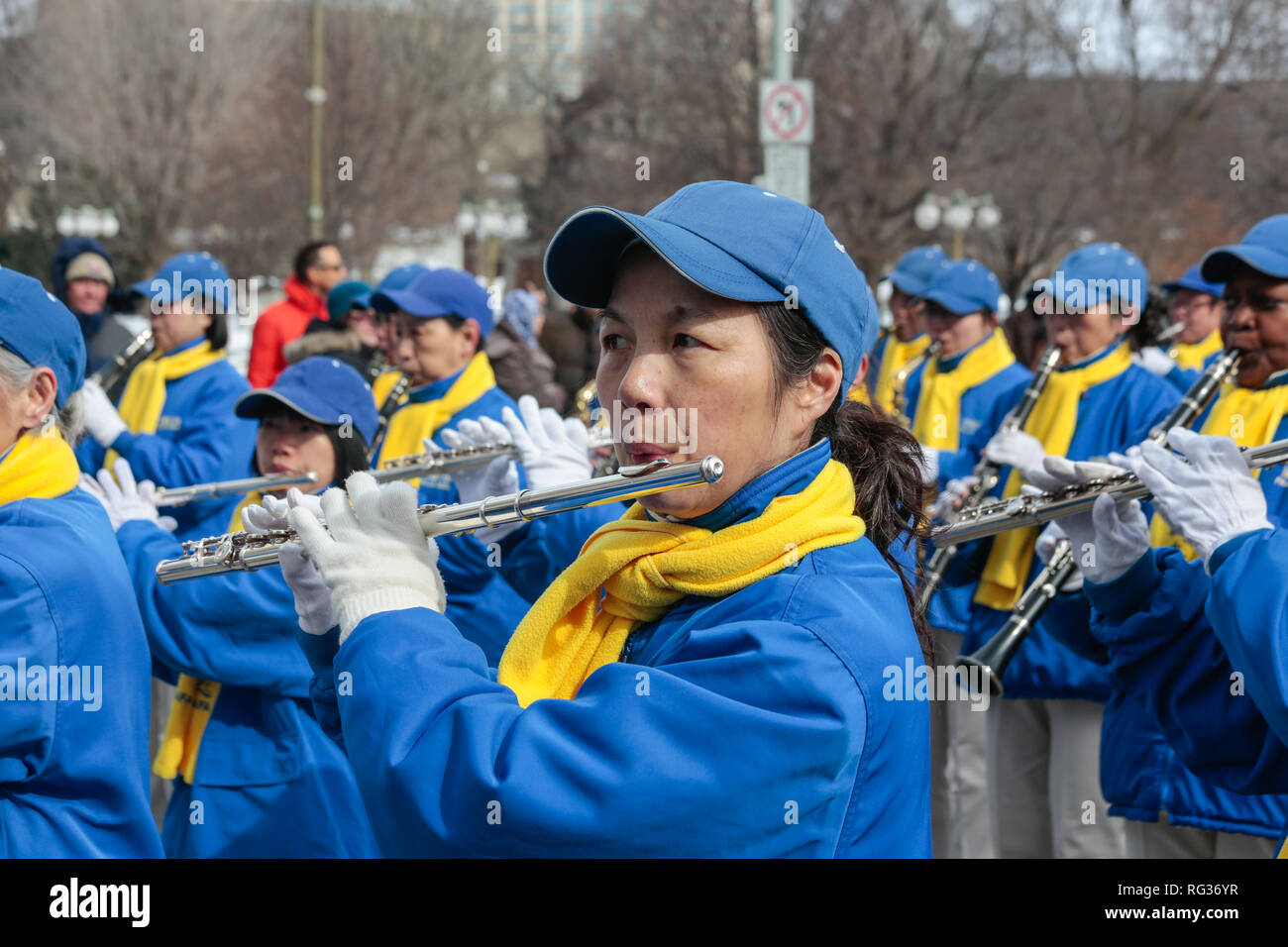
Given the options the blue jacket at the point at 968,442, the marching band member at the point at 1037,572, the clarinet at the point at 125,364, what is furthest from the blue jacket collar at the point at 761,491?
the clarinet at the point at 125,364

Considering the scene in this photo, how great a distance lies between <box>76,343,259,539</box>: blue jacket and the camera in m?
5.96

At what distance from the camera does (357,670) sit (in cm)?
175

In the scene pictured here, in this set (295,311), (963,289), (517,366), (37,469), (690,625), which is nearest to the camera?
(690,625)

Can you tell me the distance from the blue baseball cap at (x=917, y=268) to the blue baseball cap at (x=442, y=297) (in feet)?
9.14

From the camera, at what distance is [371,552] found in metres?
1.92

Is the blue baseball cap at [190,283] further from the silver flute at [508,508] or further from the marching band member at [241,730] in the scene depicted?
the silver flute at [508,508]

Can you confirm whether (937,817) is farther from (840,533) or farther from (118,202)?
(118,202)

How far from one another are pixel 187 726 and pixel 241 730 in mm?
201

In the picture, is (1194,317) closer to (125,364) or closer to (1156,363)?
(1156,363)

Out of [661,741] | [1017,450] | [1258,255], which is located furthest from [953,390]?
[661,741]

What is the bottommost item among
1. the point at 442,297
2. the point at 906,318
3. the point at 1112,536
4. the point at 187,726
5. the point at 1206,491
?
the point at 187,726

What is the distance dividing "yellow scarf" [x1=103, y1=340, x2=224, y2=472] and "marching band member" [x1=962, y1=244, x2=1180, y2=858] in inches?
136

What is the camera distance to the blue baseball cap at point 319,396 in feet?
13.4

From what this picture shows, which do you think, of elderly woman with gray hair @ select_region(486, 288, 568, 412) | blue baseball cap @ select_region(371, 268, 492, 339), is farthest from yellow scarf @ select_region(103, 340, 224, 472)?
elderly woman with gray hair @ select_region(486, 288, 568, 412)
